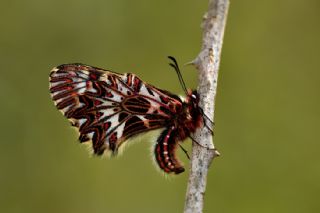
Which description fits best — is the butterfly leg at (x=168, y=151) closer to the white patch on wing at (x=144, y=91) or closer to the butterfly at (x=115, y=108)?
the butterfly at (x=115, y=108)

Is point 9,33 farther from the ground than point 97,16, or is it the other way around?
point 97,16

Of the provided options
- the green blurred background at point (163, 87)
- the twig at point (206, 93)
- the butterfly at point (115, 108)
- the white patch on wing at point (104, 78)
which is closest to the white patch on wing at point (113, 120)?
the butterfly at point (115, 108)

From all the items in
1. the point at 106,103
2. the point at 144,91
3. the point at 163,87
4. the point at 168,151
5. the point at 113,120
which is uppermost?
the point at 163,87

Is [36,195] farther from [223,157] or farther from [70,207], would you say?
[223,157]

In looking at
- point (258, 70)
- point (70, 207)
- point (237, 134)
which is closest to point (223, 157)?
point (237, 134)

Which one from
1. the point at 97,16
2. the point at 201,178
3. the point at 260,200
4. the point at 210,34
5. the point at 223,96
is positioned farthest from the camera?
the point at 97,16

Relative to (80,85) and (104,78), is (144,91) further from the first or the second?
(80,85)

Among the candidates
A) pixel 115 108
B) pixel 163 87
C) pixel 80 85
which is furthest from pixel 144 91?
pixel 163 87
